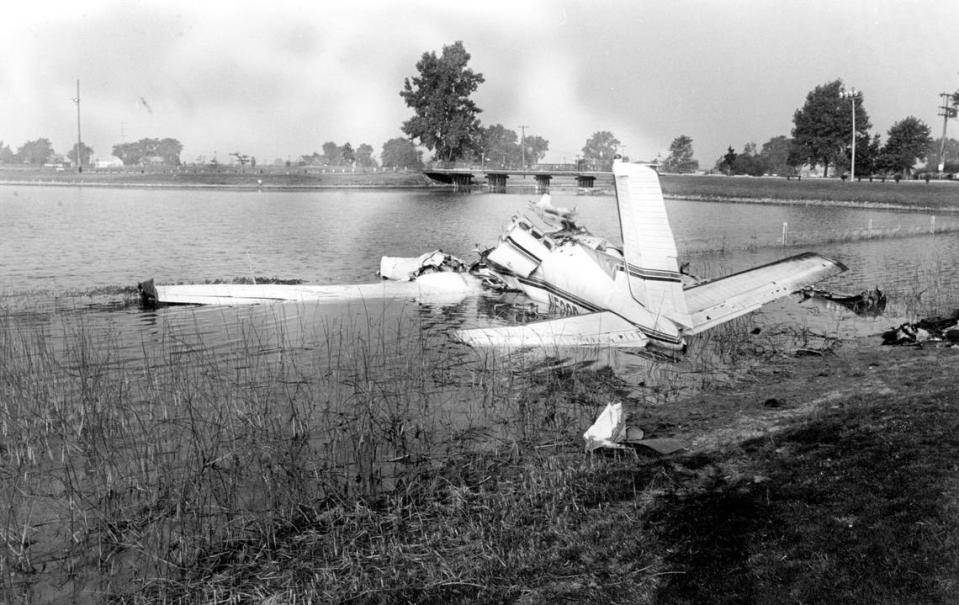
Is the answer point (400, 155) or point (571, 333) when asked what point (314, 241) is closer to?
point (571, 333)

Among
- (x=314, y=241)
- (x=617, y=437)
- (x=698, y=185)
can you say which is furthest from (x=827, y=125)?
(x=617, y=437)

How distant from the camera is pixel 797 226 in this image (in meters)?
41.4

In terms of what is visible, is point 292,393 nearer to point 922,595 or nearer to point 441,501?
point 441,501

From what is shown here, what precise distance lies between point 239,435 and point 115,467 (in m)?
1.17

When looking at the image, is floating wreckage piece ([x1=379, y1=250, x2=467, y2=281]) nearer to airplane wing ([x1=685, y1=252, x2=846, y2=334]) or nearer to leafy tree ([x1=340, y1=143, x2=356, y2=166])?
airplane wing ([x1=685, y1=252, x2=846, y2=334])

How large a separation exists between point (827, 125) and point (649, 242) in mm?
118247

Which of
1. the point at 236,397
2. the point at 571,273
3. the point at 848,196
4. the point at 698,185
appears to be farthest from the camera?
the point at 698,185

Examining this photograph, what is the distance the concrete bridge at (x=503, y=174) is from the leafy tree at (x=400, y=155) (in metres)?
24.4

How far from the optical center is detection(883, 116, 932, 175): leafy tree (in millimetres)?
102938

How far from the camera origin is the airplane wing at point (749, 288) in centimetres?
1220

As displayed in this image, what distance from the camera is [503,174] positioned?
343 feet

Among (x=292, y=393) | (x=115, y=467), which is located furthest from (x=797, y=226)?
(x=115, y=467)

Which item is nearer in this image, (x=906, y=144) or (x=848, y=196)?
(x=848, y=196)

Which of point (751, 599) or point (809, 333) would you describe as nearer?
point (751, 599)
